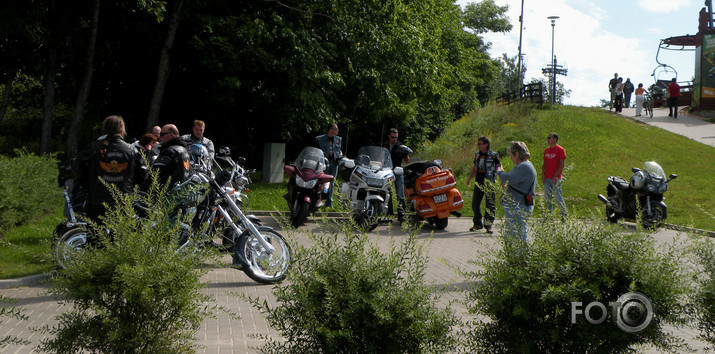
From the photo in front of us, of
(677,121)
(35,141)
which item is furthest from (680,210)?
(35,141)

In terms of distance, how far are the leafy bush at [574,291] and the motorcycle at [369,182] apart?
8769 millimetres

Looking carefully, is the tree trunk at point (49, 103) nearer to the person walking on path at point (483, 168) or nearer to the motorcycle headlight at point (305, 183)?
the motorcycle headlight at point (305, 183)

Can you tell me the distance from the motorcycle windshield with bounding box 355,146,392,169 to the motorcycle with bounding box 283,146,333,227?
1211 mm

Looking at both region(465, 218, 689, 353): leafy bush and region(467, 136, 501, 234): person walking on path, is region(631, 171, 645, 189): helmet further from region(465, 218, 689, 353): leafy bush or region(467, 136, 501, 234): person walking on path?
region(465, 218, 689, 353): leafy bush

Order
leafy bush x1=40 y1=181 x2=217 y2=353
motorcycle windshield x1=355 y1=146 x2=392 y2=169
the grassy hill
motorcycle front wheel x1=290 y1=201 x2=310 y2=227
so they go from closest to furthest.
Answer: leafy bush x1=40 y1=181 x2=217 y2=353, motorcycle front wheel x1=290 y1=201 x2=310 y2=227, motorcycle windshield x1=355 y1=146 x2=392 y2=169, the grassy hill

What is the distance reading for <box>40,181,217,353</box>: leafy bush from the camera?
12.5 ft

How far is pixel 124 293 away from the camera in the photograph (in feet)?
12.3

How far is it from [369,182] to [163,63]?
37.8 feet

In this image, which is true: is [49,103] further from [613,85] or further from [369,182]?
[613,85]

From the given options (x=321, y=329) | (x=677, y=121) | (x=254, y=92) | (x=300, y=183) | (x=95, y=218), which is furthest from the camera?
(x=677, y=121)

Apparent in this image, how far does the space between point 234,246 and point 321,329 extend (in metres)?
4.18

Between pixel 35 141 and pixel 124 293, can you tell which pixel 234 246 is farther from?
pixel 35 141

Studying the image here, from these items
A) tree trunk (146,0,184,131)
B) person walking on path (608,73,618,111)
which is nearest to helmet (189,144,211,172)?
tree trunk (146,0,184,131)

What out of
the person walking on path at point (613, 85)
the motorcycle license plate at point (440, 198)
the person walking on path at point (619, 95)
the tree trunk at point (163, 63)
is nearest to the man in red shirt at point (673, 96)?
the person walking on path at point (619, 95)
